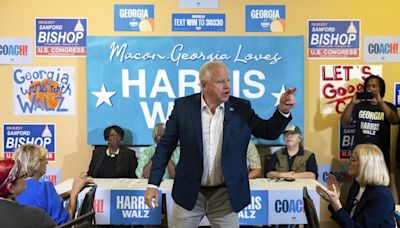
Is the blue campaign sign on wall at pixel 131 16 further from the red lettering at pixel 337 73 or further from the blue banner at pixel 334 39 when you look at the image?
the red lettering at pixel 337 73

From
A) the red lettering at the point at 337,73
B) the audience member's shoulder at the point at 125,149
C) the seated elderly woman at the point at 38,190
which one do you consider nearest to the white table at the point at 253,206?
the seated elderly woman at the point at 38,190

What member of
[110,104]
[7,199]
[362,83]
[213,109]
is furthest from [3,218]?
[362,83]

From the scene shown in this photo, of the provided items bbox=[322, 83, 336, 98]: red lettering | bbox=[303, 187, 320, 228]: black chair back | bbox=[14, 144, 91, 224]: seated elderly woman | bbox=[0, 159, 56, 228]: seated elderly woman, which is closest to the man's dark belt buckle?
bbox=[303, 187, 320, 228]: black chair back

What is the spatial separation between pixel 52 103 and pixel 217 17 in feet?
6.10

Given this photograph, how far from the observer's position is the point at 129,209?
3.40 meters

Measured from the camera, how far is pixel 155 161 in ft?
8.38

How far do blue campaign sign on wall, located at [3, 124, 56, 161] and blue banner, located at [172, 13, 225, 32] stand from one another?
63.8 inches

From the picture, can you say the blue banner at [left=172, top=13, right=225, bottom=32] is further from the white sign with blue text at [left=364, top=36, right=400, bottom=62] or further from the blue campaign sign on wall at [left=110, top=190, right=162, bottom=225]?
the blue campaign sign on wall at [left=110, top=190, right=162, bottom=225]

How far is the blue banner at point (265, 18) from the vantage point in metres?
4.78

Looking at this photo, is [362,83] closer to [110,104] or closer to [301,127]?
[301,127]

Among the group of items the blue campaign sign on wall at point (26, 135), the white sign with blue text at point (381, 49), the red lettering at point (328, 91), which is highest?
the white sign with blue text at point (381, 49)

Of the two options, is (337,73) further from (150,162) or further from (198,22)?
(150,162)

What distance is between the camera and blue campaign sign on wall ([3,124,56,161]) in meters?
4.84

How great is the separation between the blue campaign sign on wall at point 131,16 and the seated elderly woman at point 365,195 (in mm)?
2872
